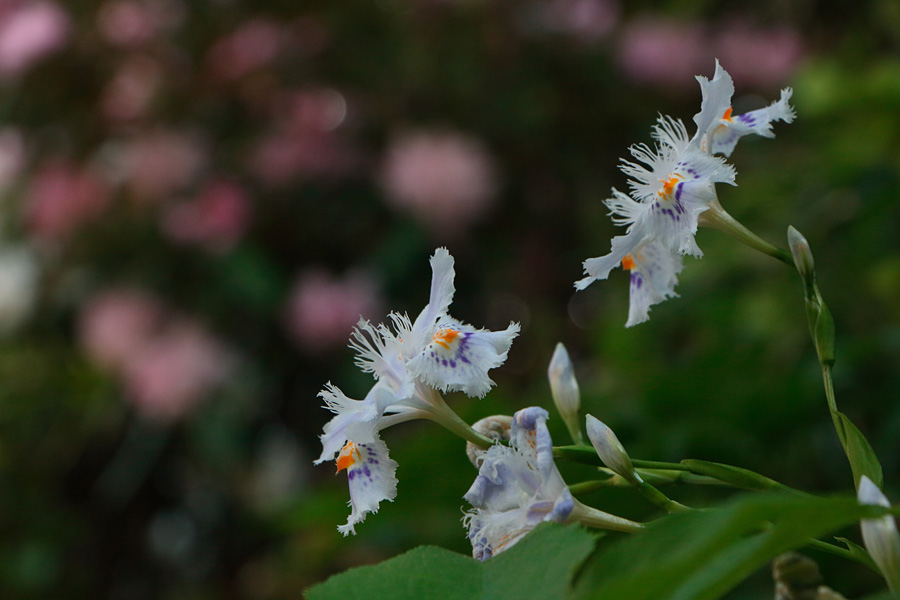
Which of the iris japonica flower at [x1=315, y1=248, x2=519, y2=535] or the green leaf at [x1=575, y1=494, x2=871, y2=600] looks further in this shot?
the iris japonica flower at [x1=315, y1=248, x2=519, y2=535]

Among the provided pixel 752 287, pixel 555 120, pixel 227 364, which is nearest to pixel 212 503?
pixel 227 364

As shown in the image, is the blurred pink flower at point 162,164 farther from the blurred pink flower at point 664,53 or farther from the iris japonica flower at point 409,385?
the iris japonica flower at point 409,385

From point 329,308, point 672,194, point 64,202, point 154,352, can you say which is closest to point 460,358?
point 672,194

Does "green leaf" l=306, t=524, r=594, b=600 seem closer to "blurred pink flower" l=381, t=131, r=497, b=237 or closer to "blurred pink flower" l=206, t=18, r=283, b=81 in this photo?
"blurred pink flower" l=381, t=131, r=497, b=237

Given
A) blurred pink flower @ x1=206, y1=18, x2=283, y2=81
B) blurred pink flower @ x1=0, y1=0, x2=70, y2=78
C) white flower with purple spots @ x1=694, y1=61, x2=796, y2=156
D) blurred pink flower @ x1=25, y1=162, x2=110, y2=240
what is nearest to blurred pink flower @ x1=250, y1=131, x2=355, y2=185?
blurred pink flower @ x1=206, y1=18, x2=283, y2=81

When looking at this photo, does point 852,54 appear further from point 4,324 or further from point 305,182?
point 4,324

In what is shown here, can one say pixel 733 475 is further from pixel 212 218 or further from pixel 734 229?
pixel 212 218
